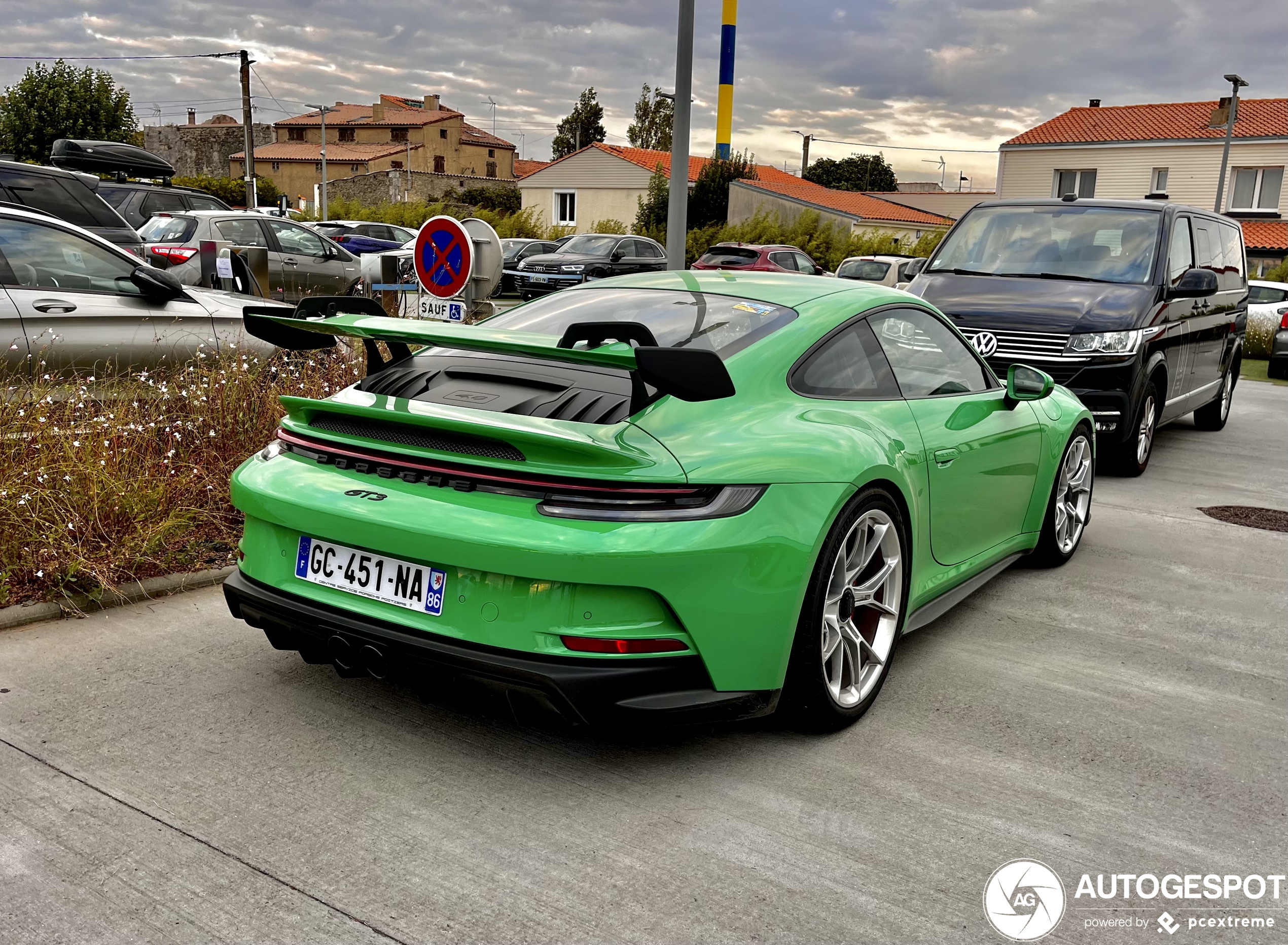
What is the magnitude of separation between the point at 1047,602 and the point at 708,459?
288 centimetres

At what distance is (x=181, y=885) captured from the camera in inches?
107

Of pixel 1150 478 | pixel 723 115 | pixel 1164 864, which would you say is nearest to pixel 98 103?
pixel 723 115

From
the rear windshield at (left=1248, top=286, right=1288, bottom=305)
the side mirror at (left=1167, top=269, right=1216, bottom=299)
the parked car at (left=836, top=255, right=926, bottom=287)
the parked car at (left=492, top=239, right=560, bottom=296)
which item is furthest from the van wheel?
the parked car at (left=492, top=239, right=560, bottom=296)

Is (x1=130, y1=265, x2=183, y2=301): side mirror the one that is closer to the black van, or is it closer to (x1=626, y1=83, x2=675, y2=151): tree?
the black van

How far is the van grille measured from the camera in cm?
316

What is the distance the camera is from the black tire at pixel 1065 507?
570 centimetres

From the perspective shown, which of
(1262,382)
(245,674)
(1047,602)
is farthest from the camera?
(1262,382)

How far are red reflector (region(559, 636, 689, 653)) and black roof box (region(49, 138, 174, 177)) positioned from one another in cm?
1576

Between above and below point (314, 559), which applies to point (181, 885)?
below

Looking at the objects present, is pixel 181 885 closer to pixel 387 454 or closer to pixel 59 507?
pixel 387 454

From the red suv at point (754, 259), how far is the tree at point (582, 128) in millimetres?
68791

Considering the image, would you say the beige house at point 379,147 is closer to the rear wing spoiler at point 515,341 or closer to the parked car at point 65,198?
the parked car at point 65,198

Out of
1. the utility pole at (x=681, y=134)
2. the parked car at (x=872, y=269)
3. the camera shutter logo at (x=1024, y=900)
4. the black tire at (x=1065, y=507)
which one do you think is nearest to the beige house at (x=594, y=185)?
the parked car at (x=872, y=269)

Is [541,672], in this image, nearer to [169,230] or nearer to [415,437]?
[415,437]
